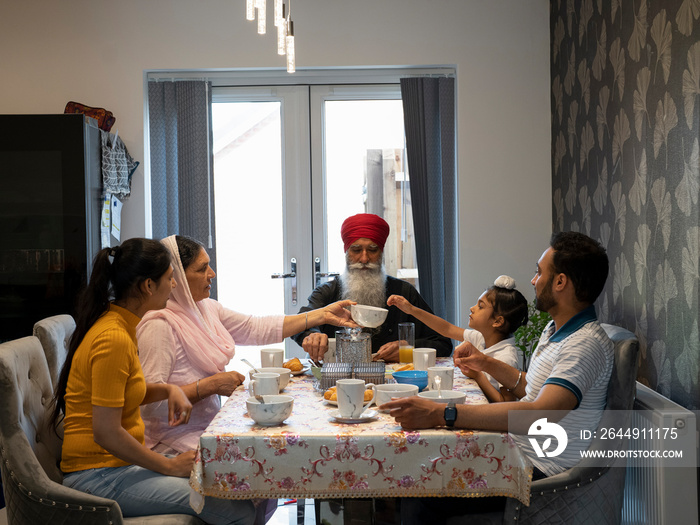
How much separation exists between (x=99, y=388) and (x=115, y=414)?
8 cm

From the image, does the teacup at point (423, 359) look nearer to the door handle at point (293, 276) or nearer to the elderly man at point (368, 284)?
the elderly man at point (368, 284)

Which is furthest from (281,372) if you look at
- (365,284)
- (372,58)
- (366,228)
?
(372,58)

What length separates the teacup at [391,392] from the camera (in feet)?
6.20

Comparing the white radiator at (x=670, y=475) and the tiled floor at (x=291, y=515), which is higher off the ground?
the white radiator at (x=670, y=475)

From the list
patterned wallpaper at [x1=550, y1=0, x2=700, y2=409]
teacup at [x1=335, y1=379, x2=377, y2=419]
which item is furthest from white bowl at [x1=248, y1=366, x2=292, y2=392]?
patterned wallpaper at [x1=550, y1=0, x2=700, y2=409]

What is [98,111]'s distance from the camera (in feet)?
13.0

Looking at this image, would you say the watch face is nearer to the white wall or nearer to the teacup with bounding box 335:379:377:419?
the teacup with bounding box 335:379:377:419

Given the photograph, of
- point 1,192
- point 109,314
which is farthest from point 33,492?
point 1,192

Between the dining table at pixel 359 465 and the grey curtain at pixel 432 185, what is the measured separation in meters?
2.51

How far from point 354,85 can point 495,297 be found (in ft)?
7.19

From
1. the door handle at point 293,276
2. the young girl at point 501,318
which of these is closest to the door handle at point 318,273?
the door handle at point 293,276

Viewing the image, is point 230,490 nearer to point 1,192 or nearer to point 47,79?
point 1,192

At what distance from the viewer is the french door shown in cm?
429

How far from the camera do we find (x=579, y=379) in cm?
181
